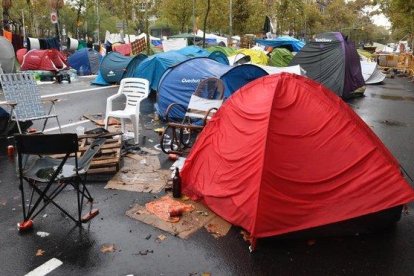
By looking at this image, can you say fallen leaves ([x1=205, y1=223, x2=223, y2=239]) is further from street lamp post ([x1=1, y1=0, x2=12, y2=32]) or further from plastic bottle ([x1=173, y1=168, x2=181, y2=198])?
street lamp post ([x1=1, y1=0, x2=12, y2=32])

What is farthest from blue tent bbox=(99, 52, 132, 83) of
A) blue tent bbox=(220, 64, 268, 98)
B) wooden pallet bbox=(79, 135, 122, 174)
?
wooden pallet bbox=(79, 135, 122, 174)

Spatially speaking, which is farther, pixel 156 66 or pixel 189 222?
pixel 156 66

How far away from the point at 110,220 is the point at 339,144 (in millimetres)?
2921

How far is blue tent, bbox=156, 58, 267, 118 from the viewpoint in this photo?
9.73 meters

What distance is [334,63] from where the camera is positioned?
1502 centimetres

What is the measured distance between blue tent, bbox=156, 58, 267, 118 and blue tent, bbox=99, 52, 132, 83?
6.16m

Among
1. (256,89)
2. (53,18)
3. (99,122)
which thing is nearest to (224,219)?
(256,89)

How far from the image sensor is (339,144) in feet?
14.5

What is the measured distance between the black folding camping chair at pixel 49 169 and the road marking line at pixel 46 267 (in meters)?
0.62

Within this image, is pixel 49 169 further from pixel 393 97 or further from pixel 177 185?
pixel 393 97

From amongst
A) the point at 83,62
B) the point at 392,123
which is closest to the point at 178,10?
the point at 83,62

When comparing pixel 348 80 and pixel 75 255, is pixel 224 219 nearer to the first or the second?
pixel 75 255

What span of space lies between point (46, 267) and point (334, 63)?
13.8 meters

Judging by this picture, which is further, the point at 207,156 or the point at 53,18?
the point at 53,18
